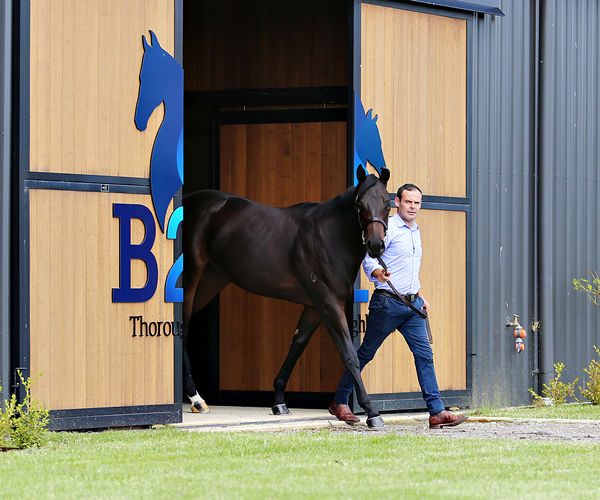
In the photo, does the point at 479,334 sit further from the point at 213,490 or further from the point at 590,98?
the point at 213,490

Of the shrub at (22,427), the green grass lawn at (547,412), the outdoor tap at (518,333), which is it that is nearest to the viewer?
the shrub at (22,427)

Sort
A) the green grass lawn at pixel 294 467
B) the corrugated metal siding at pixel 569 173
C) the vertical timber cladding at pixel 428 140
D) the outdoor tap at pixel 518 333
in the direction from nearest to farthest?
the green grass lawn at pixel 294 467
the vertical timber cladding at pixel 428 140
the outdoor tap at pixel 518 333
the corrugated metal siding at pixel 569 173

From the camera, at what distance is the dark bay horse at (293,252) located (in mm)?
9943

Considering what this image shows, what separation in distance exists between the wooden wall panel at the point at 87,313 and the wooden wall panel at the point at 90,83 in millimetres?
299

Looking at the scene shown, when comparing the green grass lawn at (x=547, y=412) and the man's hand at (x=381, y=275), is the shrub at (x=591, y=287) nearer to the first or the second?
the green grass lawn at (x=547, y=412)

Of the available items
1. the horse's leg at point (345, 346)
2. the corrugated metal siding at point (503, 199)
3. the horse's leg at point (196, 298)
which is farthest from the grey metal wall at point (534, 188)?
the horse's leg at point (196, 298)

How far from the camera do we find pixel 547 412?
11.8 metres

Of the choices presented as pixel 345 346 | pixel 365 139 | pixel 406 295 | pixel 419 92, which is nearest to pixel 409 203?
pixel 406 295

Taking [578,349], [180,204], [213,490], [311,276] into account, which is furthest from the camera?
[578,349]

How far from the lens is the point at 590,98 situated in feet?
44.8

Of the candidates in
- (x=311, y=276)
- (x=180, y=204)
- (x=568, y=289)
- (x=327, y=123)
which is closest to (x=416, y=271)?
(x=311, y=276)

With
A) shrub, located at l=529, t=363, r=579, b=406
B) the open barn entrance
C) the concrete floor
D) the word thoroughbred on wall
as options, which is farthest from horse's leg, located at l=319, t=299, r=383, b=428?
shrub, located at l=529, t=363, r=579, b=406

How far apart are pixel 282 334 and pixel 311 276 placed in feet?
6.34

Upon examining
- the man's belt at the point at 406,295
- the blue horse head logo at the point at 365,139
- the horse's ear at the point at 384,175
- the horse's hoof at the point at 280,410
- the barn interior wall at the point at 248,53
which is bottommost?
the horse's hoof at the point at 280,410
